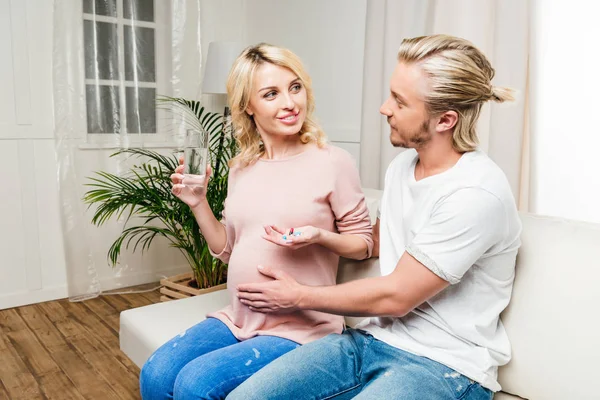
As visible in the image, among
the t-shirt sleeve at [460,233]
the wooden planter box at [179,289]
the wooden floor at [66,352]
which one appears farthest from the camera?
the wooden planter box at [179,289]

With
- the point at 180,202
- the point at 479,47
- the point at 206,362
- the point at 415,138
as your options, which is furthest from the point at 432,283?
the point at 180,202

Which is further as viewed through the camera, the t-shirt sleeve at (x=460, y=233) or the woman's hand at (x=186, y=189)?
the woman's hand at (x=186, y=189)

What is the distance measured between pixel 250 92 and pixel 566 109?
113cm

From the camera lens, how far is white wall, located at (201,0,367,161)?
112 inches

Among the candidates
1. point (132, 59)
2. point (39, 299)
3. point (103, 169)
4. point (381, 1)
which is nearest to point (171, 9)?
point (132, 59)

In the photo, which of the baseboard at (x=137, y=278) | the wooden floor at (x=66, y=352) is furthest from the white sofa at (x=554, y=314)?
the baseboard at (x=137, y=278)

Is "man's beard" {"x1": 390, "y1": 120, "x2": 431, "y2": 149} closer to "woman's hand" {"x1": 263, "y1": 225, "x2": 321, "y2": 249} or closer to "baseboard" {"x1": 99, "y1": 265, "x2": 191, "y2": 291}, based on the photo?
"woman's hand" {"x1": 263, "y1": 225, "x2": 321, "y2": 249}

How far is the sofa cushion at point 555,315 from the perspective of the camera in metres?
1.18

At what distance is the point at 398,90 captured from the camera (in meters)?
1.21

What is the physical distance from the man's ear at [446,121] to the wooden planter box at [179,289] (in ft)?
5.97

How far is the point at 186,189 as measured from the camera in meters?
1.55

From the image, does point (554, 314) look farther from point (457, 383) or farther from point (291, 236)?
point (291, 236)

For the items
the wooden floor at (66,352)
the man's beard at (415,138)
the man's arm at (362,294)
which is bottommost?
the wooden floor at (66,352)

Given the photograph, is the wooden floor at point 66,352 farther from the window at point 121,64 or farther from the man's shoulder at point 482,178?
the man's shoulder at point 482,178
